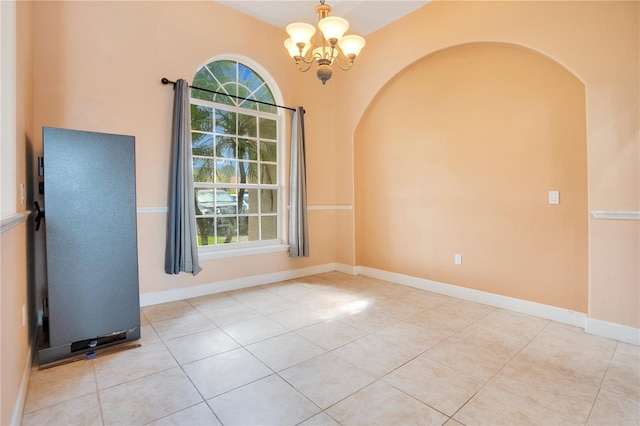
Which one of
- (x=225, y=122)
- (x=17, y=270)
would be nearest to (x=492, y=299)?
(x=225, y=122)

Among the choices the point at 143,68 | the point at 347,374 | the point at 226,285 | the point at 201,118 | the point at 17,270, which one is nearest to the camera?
the point at 17,270

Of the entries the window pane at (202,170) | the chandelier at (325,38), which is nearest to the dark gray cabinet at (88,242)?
the window pane at (202,170)

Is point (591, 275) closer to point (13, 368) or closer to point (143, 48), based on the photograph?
point (13, 368)

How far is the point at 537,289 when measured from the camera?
2918 mm

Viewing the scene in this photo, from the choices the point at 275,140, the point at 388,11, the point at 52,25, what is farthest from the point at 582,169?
the point at 52,25

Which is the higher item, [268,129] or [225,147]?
[268,129]

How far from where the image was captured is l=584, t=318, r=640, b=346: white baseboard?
232cm

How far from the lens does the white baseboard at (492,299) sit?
107 inches

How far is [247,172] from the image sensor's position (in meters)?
4.02

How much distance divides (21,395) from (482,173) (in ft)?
12.9

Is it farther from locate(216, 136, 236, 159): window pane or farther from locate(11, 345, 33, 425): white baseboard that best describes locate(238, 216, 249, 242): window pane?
locate(11, 345, 33, 425): white baseboard

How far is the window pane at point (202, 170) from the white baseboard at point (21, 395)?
6.94ft

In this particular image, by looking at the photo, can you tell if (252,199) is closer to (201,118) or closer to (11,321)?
→ (201,118)

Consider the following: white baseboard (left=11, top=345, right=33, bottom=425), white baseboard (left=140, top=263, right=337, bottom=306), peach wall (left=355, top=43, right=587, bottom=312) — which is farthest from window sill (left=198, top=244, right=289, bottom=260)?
white baseboard (left=11, top=345, right=33, bottom=425)
